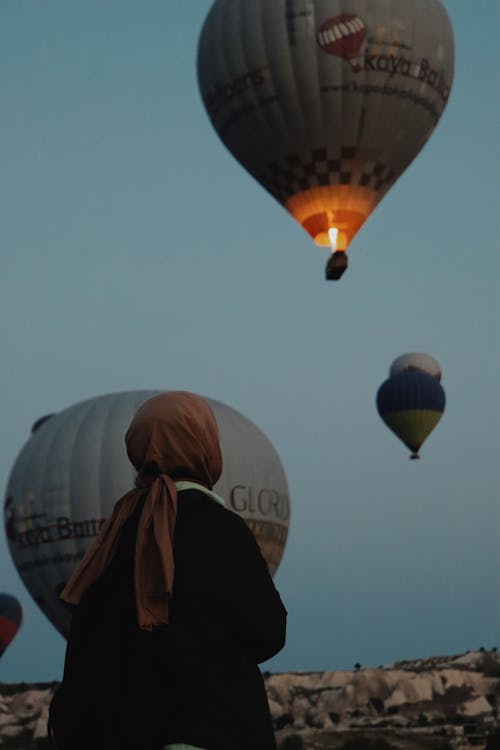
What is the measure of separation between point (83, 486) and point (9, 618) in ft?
57.9

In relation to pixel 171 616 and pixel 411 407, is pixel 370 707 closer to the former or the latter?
pixel 411 407

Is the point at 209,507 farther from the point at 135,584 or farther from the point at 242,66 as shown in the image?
the point at 242,66

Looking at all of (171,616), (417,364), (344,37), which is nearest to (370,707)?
(417,364)

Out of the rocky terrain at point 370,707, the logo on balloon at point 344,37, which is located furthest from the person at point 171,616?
the rocky terrain at point 370,707

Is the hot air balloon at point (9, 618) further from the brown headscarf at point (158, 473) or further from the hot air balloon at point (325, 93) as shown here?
the brown headscarf at point (158, 473)

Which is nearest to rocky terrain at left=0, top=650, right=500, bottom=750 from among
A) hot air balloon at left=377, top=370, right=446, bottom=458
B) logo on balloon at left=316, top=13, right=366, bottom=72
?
hot air balloon at left=377, top=370, right=446, bottom=458

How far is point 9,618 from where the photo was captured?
42.8 metres

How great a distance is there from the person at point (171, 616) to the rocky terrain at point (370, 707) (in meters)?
40.9

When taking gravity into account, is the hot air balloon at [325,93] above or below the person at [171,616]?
above

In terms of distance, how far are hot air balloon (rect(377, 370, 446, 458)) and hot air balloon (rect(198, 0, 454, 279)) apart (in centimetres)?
1469

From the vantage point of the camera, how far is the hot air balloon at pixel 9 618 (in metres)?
42.2

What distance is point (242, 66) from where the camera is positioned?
26.9 m

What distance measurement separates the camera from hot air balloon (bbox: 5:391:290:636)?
2636cm

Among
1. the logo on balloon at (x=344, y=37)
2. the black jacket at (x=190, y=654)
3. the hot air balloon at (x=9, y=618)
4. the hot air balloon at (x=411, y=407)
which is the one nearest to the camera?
the black jacket at (x=190, y=654)
